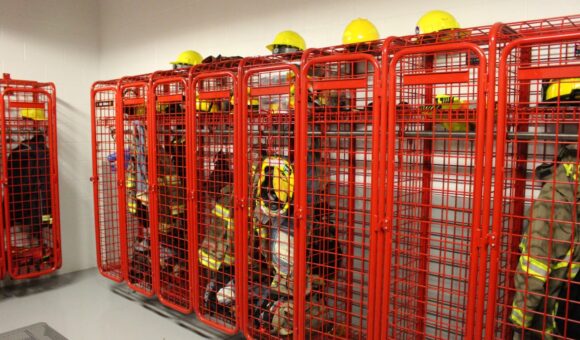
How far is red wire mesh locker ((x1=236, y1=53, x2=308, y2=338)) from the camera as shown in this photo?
271 cm

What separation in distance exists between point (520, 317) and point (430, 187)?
88cm

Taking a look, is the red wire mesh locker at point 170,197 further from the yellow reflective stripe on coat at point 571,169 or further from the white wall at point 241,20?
the yellow reflective stripe on coat at point 571,169

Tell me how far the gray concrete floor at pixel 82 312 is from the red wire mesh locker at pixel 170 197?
214 millimetres

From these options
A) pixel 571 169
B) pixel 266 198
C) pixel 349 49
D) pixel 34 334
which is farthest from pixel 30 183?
pixel 571 169

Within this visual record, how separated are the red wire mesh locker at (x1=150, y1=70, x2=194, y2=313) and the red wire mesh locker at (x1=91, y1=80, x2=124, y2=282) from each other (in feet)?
1.77

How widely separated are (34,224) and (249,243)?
267 centimetres

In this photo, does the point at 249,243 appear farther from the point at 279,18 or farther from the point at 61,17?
the point at 61,17

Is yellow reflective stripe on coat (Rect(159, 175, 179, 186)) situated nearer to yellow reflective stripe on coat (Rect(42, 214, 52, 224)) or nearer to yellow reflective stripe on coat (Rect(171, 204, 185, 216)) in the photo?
yellow reflective stripe on coat (Rect(171, 204, 185, 216))

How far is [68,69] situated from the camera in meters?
4.86

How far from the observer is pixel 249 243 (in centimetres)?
299

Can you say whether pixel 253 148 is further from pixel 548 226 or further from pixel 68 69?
pixel 68 69

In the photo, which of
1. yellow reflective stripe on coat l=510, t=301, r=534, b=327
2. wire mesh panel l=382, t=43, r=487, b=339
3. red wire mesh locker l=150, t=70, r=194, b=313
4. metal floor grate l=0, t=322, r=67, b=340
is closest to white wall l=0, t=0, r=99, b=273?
metal floor grate l=0, t=322, r=67, b=340

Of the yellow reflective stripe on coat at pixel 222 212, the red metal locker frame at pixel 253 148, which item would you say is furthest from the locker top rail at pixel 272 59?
the yellow reflective stripe on coat at pixel 222 212

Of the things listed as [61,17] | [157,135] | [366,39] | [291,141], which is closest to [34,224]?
[157,135]
